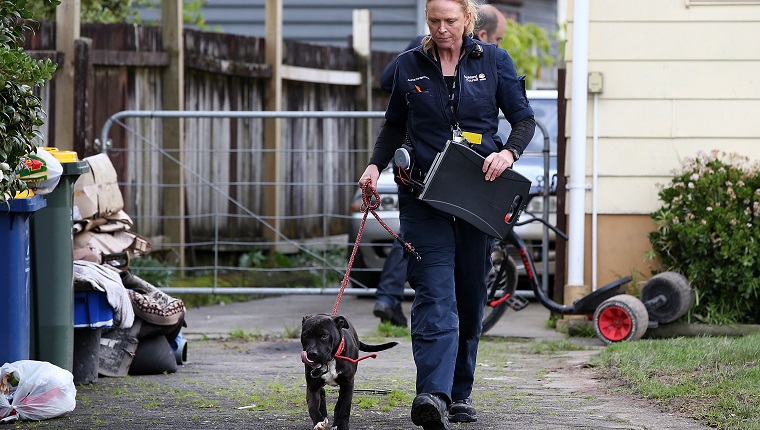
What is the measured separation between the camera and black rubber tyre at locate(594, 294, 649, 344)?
7.98 m

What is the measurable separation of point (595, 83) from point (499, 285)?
158 cm

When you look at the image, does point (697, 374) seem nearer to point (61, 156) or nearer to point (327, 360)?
point (327, 360)

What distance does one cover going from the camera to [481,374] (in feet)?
22.5

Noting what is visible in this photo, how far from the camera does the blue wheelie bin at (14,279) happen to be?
567cm

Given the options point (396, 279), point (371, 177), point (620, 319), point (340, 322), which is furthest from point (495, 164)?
point (396, 279)

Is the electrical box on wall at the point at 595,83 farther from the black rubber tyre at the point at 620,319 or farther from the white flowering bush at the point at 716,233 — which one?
the black rubber tyre at the point at 620,319

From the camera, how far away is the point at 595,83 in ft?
28.3

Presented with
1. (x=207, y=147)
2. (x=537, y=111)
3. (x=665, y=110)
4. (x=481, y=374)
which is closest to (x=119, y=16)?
(x=207, y=147)

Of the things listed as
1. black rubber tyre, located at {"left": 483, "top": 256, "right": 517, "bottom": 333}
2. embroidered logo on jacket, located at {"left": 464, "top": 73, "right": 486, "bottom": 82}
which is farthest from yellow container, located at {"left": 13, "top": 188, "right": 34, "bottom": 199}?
black rubber tyre, located at {"left": 483, "top": 256, "right": 517, "bottom": 333}

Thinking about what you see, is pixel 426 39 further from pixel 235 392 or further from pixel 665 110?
pixel 665 110

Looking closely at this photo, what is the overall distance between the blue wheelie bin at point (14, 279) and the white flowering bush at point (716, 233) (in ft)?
14.3

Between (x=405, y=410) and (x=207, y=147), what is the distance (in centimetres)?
628

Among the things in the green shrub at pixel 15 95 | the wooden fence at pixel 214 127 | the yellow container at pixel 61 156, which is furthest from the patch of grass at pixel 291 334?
the green shrub at pixel 15 95

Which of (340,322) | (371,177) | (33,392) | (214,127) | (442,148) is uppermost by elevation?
(214,127)
